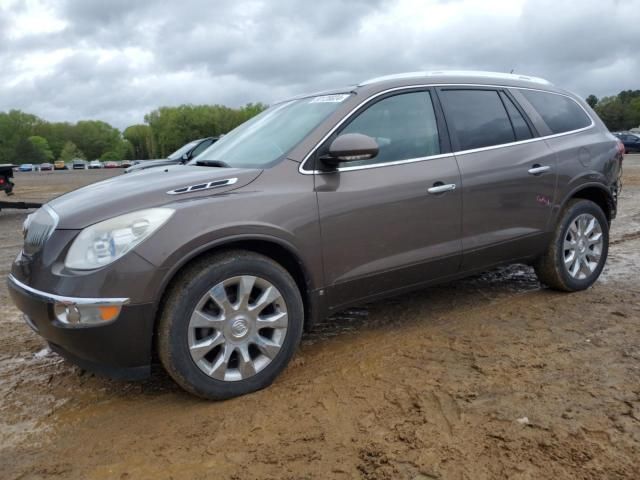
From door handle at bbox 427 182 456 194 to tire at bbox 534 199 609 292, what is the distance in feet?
4.27

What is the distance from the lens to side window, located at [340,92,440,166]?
148 inches

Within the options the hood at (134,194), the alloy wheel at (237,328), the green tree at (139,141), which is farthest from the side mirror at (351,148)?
the green tree at (139,141)

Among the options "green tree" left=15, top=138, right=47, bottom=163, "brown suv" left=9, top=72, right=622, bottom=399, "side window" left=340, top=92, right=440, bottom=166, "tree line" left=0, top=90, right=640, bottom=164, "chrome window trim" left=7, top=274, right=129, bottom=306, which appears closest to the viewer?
"chrome window trim" left=7, top=274, right=129, bottom=306

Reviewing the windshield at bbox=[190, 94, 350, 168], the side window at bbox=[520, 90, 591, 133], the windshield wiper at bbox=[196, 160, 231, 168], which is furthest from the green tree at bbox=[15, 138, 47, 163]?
the side window at bbox=[520, 90, 591, 133]

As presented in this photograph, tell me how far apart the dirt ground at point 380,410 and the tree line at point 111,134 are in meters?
90.8

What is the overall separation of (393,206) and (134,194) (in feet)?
5.27

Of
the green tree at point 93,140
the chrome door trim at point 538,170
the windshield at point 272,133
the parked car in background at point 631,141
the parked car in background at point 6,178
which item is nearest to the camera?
the windshield at point 272,133

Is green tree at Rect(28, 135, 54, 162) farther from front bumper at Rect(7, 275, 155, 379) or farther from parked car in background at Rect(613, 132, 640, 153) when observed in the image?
front bumper at Rect(7, 275, 155, 379)

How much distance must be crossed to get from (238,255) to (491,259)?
2118mm

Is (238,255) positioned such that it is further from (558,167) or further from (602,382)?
(558,167)

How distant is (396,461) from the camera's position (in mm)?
2506

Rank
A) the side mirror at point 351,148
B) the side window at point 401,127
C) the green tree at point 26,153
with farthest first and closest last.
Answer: the green tree at point 26,153 < the side window at point 401,127 < the side mirror at point 351,148

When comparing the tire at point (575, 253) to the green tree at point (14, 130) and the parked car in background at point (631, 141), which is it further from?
the green tree at point (14, 130)

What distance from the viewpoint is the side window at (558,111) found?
4.71m
